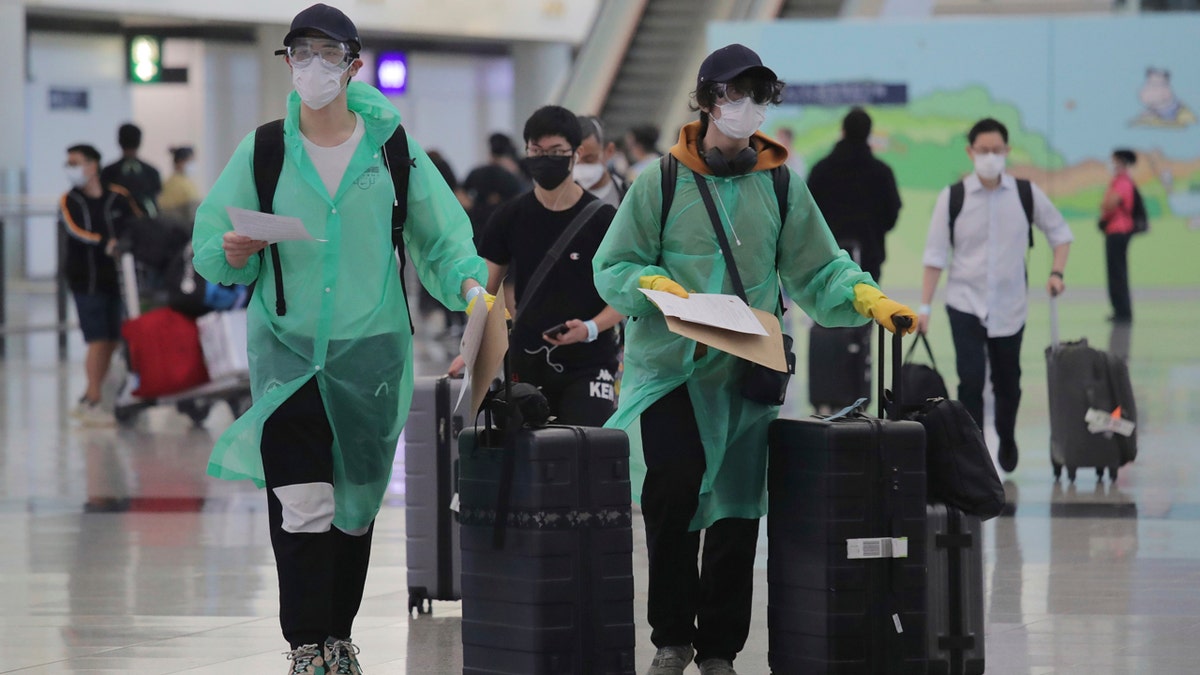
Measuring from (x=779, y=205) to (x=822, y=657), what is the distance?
1263 millimetres

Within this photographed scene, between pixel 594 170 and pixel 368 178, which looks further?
pixel 594 170

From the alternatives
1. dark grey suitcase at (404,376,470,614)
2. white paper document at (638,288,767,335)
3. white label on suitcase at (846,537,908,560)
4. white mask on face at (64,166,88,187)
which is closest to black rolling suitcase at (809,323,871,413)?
white mask on face at (64,166,88,187)

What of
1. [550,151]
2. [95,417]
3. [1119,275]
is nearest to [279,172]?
[550,151]

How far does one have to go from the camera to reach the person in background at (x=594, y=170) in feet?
27.8

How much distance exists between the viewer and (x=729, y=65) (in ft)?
17.0

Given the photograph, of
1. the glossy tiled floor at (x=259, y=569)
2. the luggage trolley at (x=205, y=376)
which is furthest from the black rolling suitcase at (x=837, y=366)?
the luggage trolley at (x=205, y=376)

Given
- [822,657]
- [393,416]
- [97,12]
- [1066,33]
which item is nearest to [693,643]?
[822,657]

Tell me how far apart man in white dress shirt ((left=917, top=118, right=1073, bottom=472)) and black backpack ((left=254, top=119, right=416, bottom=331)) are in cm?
458

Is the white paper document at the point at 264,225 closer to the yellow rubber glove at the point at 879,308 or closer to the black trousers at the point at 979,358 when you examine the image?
the yellow rubber glove at the point at 879,308

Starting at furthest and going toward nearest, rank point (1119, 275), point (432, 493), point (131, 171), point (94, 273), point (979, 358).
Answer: point (1119, 275), point (131, 171), point (94, 273), point (979, 358), point (432, 493)

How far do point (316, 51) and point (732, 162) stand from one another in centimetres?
117

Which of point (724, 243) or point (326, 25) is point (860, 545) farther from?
point (326, 25)

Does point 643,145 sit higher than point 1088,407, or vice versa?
point 643,145

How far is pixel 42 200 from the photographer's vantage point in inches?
1053
